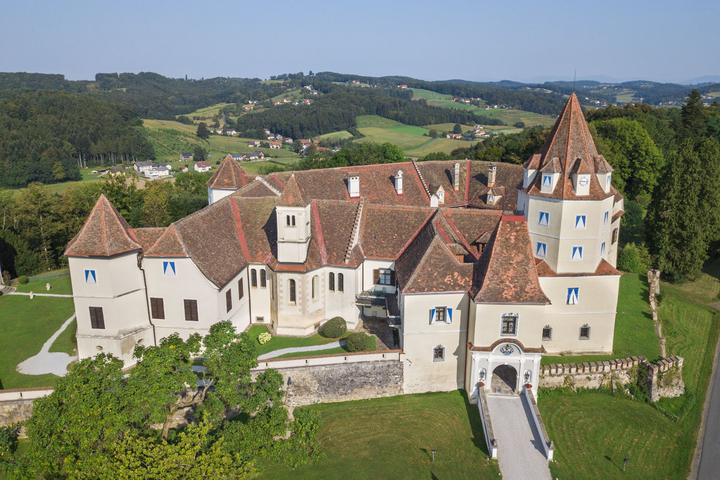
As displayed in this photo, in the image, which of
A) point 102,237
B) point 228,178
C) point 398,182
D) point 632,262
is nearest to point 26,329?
point 102,237

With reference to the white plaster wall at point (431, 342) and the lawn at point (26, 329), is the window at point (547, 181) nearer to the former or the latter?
the white plaster wall at point (431, 342)

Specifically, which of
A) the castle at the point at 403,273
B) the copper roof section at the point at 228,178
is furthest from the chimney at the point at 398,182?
the copper roof section at the point at 228,178

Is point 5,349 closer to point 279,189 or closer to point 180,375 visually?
point 180,375

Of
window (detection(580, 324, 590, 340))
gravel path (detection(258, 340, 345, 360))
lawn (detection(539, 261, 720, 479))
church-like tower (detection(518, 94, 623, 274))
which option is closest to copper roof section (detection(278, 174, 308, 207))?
gravel path (detection(258, 340, 345, 360))

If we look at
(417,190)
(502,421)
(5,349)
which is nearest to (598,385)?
(502,421)

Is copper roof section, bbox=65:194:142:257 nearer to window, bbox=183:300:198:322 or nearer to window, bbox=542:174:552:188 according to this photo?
window, bbox=183:300:198:322

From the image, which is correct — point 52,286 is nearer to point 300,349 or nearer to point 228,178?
point 228,178
